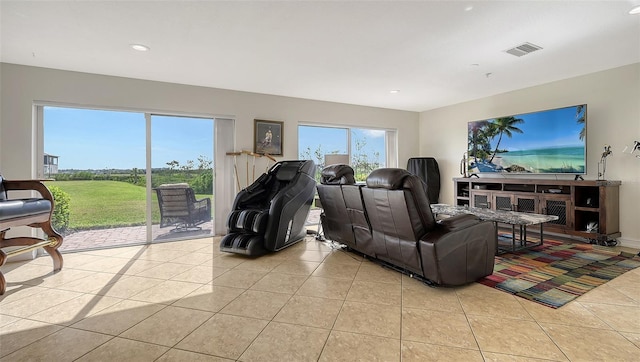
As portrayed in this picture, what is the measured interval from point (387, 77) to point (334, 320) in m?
3.39

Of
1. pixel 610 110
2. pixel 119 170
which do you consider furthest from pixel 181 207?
pixel 610 110

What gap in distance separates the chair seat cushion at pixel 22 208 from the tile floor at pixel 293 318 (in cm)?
65

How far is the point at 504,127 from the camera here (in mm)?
4973

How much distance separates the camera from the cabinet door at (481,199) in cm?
495

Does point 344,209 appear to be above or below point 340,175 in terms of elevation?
below

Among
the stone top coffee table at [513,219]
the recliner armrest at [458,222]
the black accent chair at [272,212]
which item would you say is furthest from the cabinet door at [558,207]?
the black accent chair at [272,212]

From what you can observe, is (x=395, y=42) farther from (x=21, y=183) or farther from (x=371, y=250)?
(x=21, y=183)

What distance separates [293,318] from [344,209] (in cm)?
156

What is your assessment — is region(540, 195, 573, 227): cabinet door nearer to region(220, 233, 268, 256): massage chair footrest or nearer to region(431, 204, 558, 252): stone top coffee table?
region(431, 204, 558, 252): stone top coffee table

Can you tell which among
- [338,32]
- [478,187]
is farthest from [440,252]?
[478,187]

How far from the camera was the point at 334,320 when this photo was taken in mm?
1993

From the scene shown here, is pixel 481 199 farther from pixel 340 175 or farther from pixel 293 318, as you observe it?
pixel 293 318

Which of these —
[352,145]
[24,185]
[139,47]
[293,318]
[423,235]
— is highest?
[139,47]

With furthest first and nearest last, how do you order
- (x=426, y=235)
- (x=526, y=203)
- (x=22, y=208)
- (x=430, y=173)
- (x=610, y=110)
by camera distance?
(x=430, y=173) < (x=526, y=203) < (x=610, y=110) < (x=22, y=208) < (x=426, y=235)
